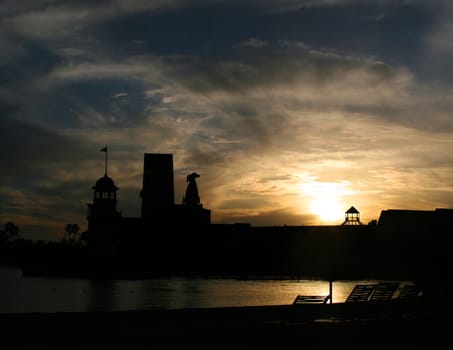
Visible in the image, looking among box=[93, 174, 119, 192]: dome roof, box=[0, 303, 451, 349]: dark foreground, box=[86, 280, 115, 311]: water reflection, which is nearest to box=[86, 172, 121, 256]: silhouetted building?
box=[93, 174, 119, 192]: dome roof

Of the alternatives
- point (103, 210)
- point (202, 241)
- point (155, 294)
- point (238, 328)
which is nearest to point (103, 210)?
point (103, 210)

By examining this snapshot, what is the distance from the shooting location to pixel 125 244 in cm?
11356

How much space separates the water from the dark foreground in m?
40.7

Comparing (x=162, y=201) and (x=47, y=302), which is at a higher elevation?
(x=162, y=201)

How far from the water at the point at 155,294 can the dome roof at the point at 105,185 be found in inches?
569

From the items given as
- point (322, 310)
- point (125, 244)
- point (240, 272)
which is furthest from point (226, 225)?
point (322, 310)

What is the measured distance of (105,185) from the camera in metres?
108

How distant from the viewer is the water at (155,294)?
215ft

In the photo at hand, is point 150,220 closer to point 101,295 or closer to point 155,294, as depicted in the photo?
point 155,294

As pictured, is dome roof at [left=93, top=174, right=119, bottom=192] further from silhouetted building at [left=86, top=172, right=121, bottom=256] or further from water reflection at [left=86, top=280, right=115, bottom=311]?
water reflection at [left=86, top=280, right=115, bottom=311]

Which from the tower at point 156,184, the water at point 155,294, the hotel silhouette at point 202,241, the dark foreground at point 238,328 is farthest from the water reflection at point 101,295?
the dark foreground at point 238,328

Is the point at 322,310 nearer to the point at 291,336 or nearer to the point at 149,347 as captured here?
the point at 291,336

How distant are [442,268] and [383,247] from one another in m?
16.0

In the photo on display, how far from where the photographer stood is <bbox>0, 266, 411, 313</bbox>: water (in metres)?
65.4
